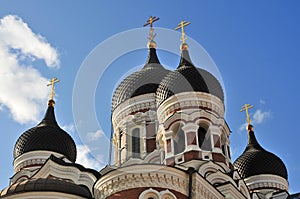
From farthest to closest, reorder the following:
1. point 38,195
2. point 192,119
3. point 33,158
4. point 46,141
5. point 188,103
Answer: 1. point 46,141
2. point 33,158
3. point 188,103
4. point 192,119
5. point 38,195

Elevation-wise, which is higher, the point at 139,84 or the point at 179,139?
the point at 139,84

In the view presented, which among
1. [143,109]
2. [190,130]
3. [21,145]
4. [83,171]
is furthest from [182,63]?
[21,145]

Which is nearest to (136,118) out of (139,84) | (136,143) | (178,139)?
(136,143)

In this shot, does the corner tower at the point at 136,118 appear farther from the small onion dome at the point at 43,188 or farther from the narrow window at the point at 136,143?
the small onion dome at the point at 43,188

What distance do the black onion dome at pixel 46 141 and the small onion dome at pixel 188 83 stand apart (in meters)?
3.44

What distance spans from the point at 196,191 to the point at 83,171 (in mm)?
4618

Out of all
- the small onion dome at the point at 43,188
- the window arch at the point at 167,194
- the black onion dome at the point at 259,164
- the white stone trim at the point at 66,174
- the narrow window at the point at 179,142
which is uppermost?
the black onion dome at the point at 259,164

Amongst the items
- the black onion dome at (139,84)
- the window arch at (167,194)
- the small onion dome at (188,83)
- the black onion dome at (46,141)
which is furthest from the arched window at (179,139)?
the black onion dome at (46,141)

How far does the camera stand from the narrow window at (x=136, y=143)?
16.8 metres

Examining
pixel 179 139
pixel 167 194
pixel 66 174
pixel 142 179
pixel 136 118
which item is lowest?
pixel 167 194

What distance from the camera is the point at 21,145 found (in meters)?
17.3

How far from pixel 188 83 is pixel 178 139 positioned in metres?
1.81

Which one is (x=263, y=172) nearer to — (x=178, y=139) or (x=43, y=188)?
(x=178, y=139)

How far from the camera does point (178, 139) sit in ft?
50.7
